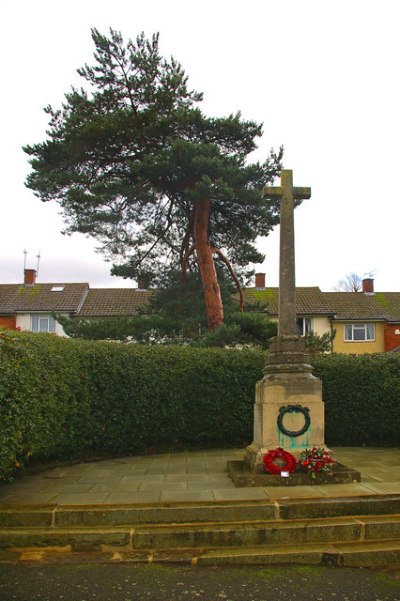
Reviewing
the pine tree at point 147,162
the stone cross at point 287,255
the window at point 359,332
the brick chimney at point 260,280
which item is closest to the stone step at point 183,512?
the stone cross at point 287,255

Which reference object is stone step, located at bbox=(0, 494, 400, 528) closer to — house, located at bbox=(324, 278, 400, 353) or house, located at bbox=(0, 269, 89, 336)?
house, located at bbox=(0, 269, 89, 336)

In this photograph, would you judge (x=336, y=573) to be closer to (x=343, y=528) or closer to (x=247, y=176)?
(x=343, y=528)

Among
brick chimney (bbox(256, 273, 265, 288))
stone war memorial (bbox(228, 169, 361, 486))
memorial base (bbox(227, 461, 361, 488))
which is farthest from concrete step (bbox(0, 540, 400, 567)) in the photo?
brick chimney (bbox(256, 273, 265, 288))

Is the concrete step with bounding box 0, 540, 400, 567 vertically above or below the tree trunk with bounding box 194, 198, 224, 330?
below

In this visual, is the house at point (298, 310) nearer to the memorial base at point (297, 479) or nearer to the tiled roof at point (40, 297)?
the tiled roof at point (40, 297)

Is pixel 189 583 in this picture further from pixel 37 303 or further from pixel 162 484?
pixel 37 303

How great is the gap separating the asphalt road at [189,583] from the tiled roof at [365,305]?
28.9 meters

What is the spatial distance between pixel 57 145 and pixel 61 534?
1233 centimetres

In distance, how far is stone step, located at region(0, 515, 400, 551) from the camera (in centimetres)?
514

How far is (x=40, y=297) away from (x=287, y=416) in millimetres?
29744

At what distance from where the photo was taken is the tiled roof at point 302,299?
3184cm

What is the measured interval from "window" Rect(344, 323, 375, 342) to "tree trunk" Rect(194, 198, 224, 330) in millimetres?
20007

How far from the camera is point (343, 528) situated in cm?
528

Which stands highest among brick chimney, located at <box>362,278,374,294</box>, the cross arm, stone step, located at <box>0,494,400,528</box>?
brick chimney, located at <box>362,278,374,294</box>
